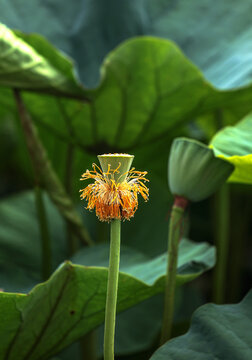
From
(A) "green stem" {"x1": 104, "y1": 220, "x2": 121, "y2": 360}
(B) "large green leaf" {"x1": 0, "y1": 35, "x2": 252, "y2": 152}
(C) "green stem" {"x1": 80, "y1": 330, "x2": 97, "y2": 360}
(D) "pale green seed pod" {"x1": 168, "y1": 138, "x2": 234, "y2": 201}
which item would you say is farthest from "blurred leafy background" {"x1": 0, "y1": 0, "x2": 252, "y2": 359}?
(A) "green stem" {"x1": 104, "y1": 220, "x2": 121, "y2": 360}

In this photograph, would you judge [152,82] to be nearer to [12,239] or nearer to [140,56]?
[140,56]

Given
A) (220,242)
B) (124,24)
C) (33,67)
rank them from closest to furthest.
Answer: (33,67), (220,242), (124,24)

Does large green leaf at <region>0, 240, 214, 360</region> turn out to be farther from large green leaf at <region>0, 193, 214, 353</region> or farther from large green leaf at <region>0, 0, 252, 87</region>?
large green leaf at <region>0, 0, 252, 87</region>

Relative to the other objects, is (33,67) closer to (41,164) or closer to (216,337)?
(41,164)

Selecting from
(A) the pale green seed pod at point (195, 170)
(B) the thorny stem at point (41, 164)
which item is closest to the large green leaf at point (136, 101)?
(B) the thorny stem at point (41, 164)

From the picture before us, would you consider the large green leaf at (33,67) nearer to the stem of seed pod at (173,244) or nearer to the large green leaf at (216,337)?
the stem of seed pod at (173,244)

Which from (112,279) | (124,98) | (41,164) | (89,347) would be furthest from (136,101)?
(112,279)
